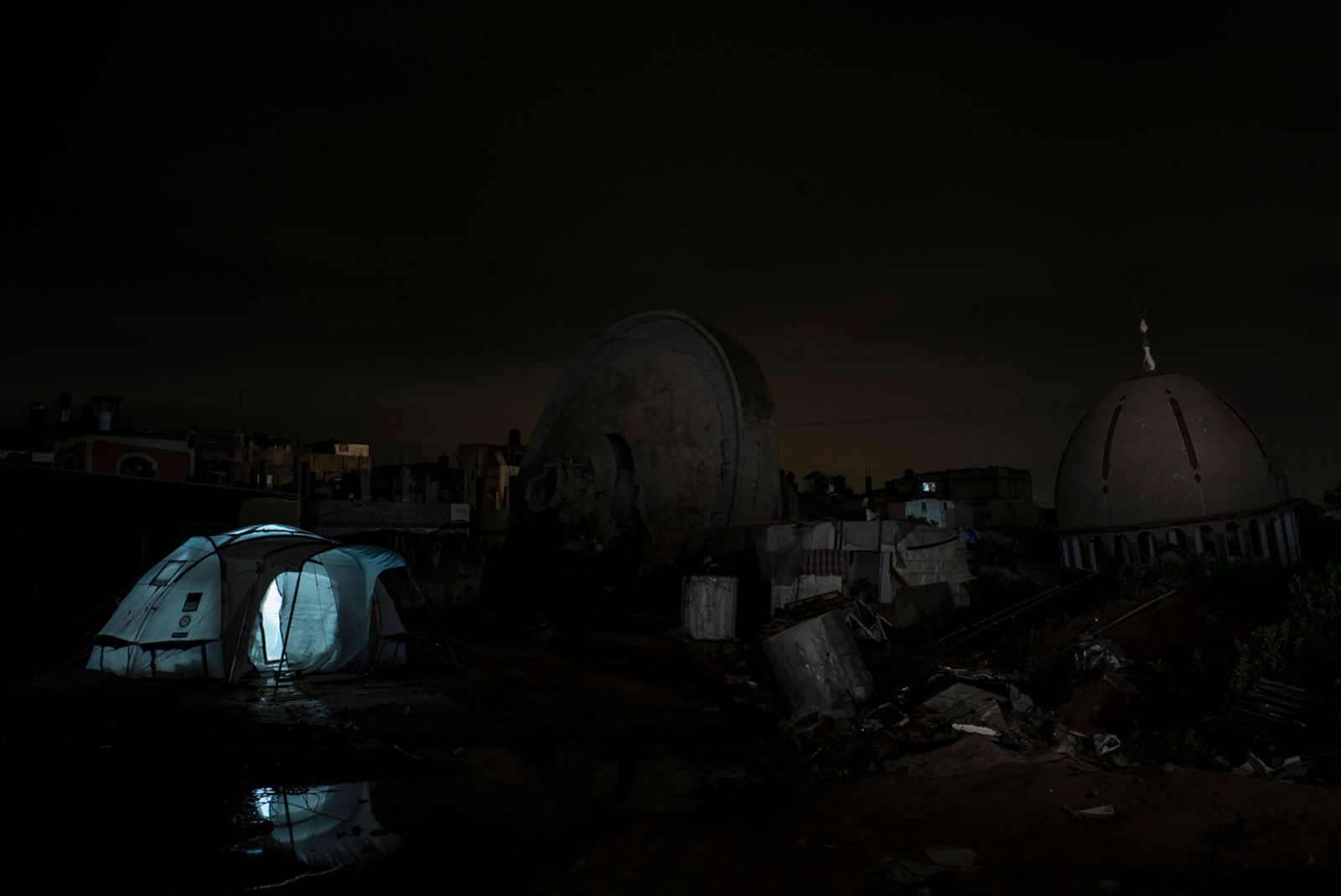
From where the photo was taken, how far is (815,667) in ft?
29.0

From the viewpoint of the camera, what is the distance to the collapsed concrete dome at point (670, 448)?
1762 cm

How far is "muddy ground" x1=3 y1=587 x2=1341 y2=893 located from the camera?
4.64 meters

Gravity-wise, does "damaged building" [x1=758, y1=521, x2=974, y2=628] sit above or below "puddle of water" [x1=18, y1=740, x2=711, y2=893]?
above

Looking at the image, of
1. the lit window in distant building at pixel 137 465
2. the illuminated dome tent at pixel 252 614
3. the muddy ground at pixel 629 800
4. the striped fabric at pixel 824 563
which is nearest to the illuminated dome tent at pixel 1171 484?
the striped fabric at pixel 824 563

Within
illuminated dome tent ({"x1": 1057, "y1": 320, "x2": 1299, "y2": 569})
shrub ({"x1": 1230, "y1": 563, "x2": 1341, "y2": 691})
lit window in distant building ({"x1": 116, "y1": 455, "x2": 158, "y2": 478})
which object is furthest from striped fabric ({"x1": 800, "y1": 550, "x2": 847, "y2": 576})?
lit window in distant building ({"x1": 116, "y1": 455, "x2": 158, "y2": 478})

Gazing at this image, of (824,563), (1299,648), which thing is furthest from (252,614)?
(1299,648)

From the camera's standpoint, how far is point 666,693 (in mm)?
10344

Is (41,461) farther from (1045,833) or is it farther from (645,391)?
(1045,833)

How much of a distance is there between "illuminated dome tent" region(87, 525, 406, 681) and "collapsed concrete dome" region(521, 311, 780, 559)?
23.0 feet

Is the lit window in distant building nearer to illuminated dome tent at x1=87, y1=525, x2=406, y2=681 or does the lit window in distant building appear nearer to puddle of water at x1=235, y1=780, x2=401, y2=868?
illuminated dome tent at x1=87, y1=525, x2=406, y2=681

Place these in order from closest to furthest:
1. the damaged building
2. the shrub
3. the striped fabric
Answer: the shrub < the damaged building < the striped fabric

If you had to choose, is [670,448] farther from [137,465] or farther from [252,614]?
[137,465]

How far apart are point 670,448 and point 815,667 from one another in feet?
34.0

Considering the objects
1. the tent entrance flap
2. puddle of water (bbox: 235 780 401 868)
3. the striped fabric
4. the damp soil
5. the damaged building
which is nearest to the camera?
the damp soil
